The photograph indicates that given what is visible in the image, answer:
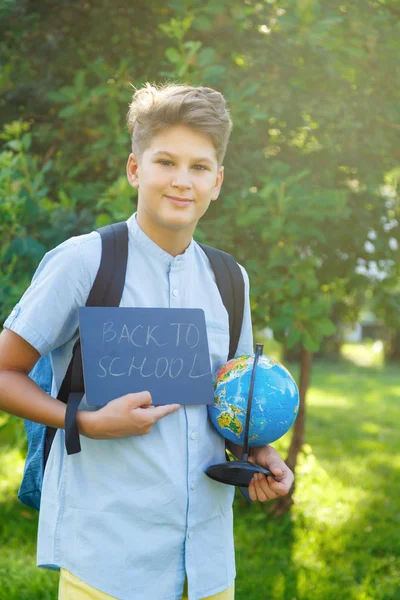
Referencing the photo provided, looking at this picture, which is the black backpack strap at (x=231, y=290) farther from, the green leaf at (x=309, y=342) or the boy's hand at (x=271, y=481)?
the green leaf at (x=309, y=342)

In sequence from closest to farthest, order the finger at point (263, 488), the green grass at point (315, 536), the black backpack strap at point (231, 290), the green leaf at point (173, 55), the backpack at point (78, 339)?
the backpack at point (78, 339) < the finger at point (263, 488) < the black backpack strap at point (231, 290) < the green leaf at point (173, 55) < the green grass at point (315, 536)

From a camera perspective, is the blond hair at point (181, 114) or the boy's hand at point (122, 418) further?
the blond hair at point (181, 114)

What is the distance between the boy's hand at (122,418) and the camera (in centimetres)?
168

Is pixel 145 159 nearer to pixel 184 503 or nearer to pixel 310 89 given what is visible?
pixel 184 503

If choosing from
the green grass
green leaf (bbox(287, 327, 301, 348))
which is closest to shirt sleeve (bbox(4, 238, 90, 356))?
green leaf (bbox(287, 327, 301, 348))

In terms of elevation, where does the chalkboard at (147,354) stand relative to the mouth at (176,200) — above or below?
below

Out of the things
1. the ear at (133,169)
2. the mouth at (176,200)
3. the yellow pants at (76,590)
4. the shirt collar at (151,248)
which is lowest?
the yellow pants at (76,590)

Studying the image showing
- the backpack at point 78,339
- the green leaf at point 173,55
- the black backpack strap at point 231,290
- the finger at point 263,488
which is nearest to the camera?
the backpack at point 78,339

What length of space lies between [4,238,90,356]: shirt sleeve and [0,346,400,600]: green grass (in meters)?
2.50

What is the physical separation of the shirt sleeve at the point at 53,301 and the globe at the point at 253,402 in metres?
0.44

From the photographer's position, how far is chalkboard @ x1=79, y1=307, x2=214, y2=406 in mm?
1739

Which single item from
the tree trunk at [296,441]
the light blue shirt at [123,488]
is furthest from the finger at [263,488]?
the tree trunk at [296,441]

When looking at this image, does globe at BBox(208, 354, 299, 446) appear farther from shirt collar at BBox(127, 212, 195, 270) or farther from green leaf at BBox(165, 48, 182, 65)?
green leaf at BBox(165, 48, 182, 65)

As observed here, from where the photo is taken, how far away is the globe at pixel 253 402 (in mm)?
1872
